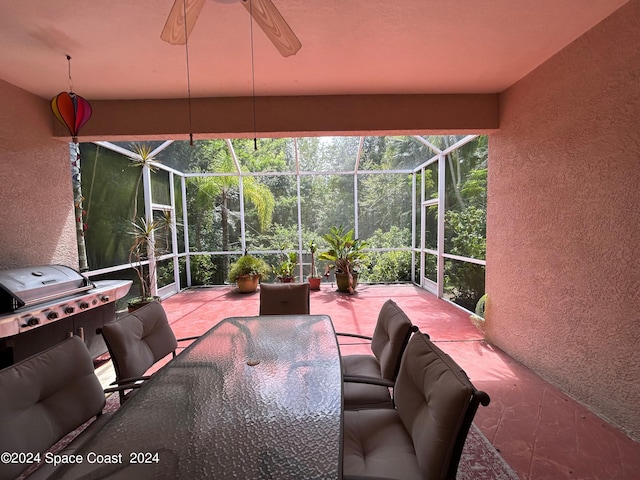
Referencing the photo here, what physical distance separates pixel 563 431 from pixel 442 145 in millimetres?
4440

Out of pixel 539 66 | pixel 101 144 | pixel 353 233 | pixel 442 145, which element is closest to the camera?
pixel 539 66

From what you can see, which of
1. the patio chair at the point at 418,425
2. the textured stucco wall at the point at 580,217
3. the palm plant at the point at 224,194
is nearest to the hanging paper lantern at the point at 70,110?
the patio chair at the point at 418,425

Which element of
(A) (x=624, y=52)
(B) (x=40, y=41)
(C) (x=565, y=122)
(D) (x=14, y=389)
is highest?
(B) (x=40, y=41)

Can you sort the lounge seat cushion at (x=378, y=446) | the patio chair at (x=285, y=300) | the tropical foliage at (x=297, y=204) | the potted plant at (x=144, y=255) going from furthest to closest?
1. the tropical foliage at (x=297, y=204)
2. the potted plant at (x=144, y=255)
3. the patio chair at (x=285, y=300)
4. the lounge seat cushion at (x=378, y=446)

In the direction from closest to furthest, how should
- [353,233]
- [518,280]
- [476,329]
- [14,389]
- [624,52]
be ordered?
[14,389] → [624,52] → [518,280] → [476,329] → [353,233]

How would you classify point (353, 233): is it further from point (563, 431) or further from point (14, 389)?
point (14, 389)

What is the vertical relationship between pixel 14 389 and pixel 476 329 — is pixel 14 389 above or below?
above

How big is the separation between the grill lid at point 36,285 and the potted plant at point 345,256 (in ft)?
14.2

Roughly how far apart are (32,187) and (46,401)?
2.50 m

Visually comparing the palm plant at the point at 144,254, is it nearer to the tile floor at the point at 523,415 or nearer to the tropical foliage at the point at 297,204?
the tile floor at the point at 523,415

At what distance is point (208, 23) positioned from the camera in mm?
1917

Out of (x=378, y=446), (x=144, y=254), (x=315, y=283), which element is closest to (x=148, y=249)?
(x=144, y=254)

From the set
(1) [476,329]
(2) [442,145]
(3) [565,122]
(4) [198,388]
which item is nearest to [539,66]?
(3) [565,122]

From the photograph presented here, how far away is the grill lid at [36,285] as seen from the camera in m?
2.10
